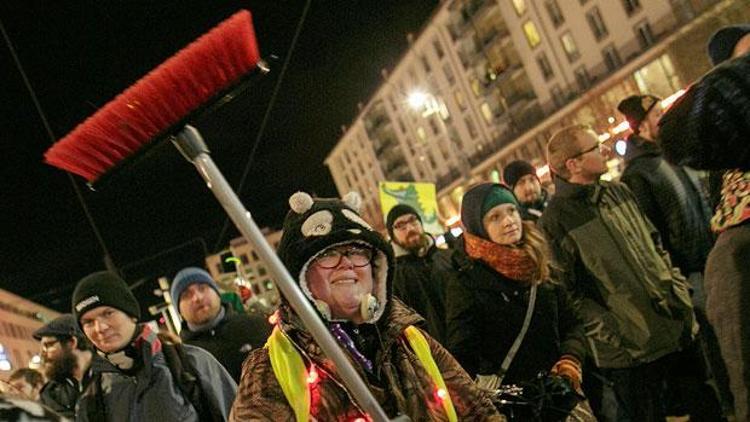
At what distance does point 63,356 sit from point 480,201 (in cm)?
403

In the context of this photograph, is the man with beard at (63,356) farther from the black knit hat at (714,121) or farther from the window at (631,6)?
the window at (631,6)

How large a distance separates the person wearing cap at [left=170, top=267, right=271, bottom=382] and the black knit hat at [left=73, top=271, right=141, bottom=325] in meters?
1.18

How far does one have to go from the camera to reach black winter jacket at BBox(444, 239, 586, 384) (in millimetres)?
4051

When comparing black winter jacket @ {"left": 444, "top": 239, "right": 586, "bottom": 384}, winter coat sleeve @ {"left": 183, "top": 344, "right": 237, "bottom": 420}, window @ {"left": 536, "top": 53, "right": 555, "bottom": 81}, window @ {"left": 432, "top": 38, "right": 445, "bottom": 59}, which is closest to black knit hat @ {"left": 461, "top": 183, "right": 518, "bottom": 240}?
black winter jacket @ {"left": 444, "top": 239, "right": 586, "bottom": 384}

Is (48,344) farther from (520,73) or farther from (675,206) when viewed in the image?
(520,73)

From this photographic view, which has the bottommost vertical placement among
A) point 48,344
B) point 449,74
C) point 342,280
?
point 342,280

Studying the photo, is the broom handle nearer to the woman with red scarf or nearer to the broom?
the broom

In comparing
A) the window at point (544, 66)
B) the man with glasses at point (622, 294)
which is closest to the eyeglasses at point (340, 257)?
the man with glasses at point (622, 294)

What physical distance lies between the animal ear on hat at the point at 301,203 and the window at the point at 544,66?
54317mm

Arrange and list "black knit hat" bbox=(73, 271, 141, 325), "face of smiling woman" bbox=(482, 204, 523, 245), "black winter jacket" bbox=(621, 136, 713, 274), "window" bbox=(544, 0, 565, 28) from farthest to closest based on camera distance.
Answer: "window" bbox=(544, 0, 565, 28), "black winter jacket" bbox=(621, 136, 713, 274), "face of smiling woman" bbox=(482, 204, 523, 245), "black knit hat" bbox=(73, 271, 141, 325)

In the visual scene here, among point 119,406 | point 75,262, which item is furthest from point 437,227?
point 75,262

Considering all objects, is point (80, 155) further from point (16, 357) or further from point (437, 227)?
point (16, 357)

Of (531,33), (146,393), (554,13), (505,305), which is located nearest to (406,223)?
(505,305)

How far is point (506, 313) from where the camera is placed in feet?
13.4
